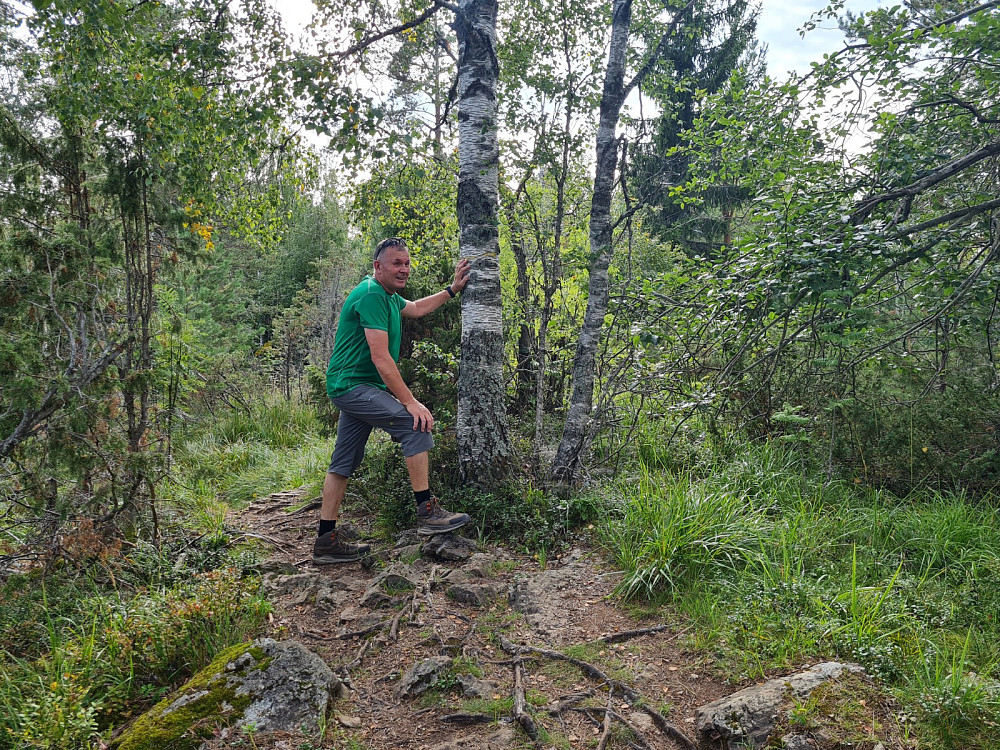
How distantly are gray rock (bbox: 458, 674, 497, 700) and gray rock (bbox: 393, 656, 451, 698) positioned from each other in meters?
0.13

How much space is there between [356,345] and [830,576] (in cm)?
371

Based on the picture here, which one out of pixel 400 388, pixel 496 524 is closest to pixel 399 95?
pixel 400 388

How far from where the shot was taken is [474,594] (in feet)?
12.8

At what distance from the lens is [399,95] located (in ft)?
28.1

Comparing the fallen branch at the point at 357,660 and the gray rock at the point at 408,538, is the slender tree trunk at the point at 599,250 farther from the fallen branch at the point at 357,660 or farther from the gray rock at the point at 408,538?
the fallen branch at the point at 357,660

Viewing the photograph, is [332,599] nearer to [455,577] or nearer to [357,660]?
[357,660]

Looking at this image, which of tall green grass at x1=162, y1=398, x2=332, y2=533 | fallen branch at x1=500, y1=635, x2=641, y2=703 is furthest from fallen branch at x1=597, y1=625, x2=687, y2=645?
tall green grass at x1=162, y1=398, x2=332, y2=533

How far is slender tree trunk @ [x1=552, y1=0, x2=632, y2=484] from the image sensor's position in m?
5.21

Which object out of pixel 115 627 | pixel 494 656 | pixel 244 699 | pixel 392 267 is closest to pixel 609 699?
pixel 494 656

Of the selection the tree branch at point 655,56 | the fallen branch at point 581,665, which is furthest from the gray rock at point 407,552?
the tree branch at point 655,56

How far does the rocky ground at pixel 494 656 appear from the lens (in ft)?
8.74

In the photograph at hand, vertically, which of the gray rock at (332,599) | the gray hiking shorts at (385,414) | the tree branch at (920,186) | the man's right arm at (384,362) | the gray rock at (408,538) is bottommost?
the gray rock at (332,599)

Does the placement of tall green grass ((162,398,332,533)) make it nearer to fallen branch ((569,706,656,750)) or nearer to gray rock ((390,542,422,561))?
gray rock ((390,542,422,561))

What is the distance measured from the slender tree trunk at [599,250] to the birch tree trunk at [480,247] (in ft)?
2.49
